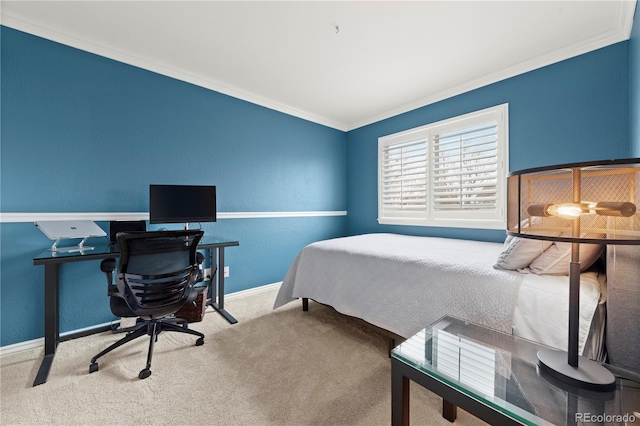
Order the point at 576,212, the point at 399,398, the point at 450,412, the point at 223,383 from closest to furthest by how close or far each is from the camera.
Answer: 1. the point at 576,212
2. the point at 399,398
3. the point at 450,412
4. the point at 223,383

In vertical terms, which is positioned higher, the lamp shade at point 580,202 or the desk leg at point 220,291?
the lamp shade at point 580,202

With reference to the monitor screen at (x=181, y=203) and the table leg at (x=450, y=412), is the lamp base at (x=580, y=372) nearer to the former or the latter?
the table leg at (x=450, y=412)

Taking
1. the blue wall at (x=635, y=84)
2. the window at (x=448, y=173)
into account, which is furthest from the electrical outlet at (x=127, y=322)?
the blue wall at (x=635, y=84)

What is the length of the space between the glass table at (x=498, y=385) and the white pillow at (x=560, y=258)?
528 mm

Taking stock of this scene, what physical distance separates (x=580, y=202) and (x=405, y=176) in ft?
9.53

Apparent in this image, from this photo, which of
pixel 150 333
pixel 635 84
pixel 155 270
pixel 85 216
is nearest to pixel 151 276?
pixel 155 270

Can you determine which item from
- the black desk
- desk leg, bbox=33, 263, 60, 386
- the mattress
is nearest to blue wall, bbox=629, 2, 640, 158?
the mattress

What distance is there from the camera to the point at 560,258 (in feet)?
4.50

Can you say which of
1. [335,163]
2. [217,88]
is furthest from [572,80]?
[217,88]

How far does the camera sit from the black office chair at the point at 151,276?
170cm

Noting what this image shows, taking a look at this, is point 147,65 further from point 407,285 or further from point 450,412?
point 450,412

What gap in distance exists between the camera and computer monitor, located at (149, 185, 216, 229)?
238 cm

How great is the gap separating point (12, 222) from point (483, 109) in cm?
441

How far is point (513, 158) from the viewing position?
263 cm
